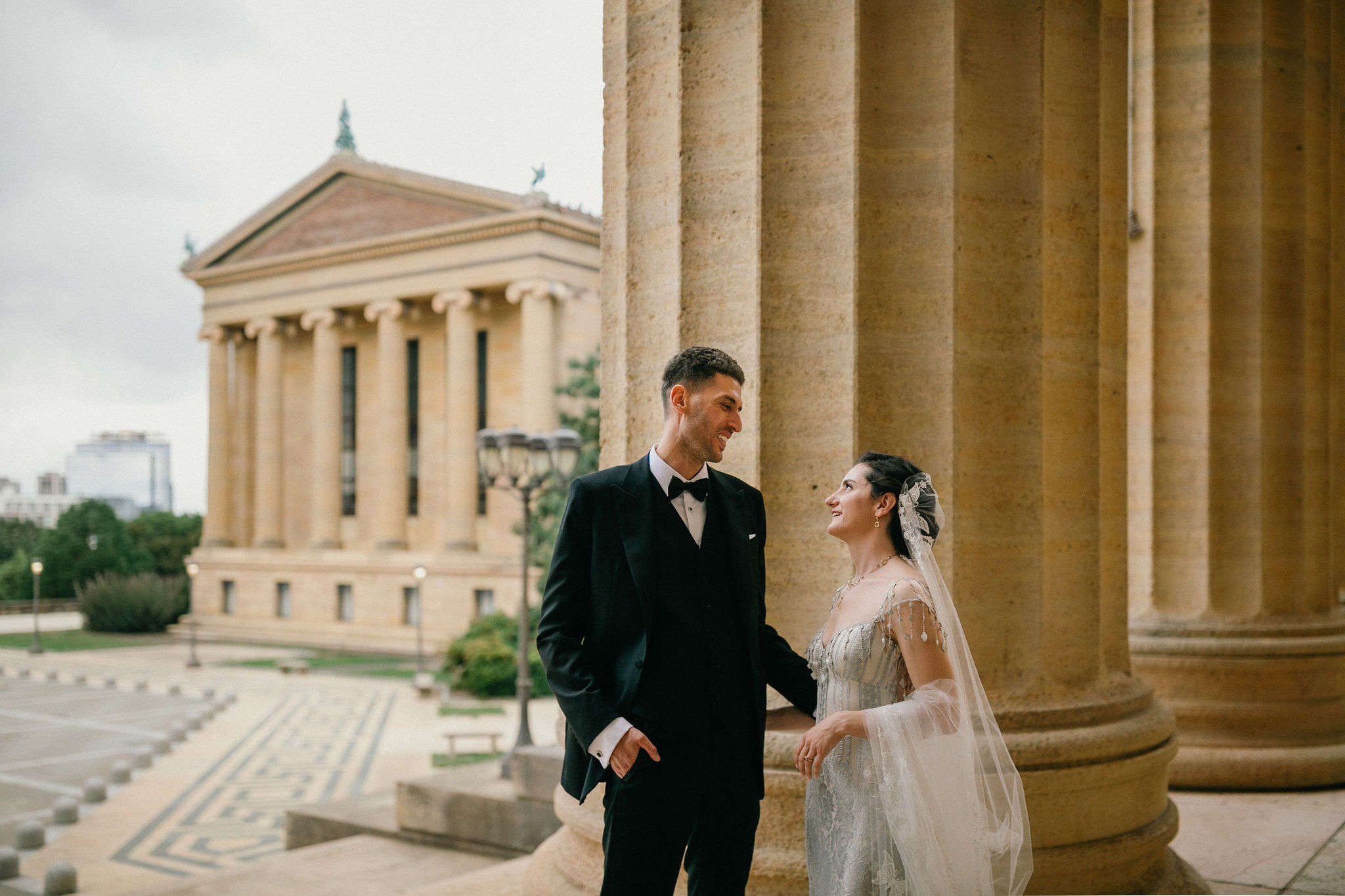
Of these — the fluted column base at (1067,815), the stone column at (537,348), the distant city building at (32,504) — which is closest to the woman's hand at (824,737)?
the fluted column base at (1067,815)

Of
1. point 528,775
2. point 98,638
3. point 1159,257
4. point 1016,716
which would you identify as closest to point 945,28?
point 1016,716

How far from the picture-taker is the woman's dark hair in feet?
12.2

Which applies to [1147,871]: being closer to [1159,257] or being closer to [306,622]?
[1159,257]

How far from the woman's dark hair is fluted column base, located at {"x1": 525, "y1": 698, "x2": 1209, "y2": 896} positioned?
4.33ft

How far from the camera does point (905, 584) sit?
352 centimetres

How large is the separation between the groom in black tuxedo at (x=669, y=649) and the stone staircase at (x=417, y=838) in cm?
628

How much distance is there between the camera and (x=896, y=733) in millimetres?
3473

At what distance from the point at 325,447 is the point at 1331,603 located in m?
41.6

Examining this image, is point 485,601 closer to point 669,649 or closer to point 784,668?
point 784,668

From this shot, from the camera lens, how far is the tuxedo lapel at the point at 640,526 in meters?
3.34

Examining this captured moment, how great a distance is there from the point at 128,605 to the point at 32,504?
91.1 feet

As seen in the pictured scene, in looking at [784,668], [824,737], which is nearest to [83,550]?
[784,668]

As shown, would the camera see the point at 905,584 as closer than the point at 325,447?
Yes

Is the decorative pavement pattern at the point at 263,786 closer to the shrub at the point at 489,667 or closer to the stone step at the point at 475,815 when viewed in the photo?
the shrub at the point at 489,667
